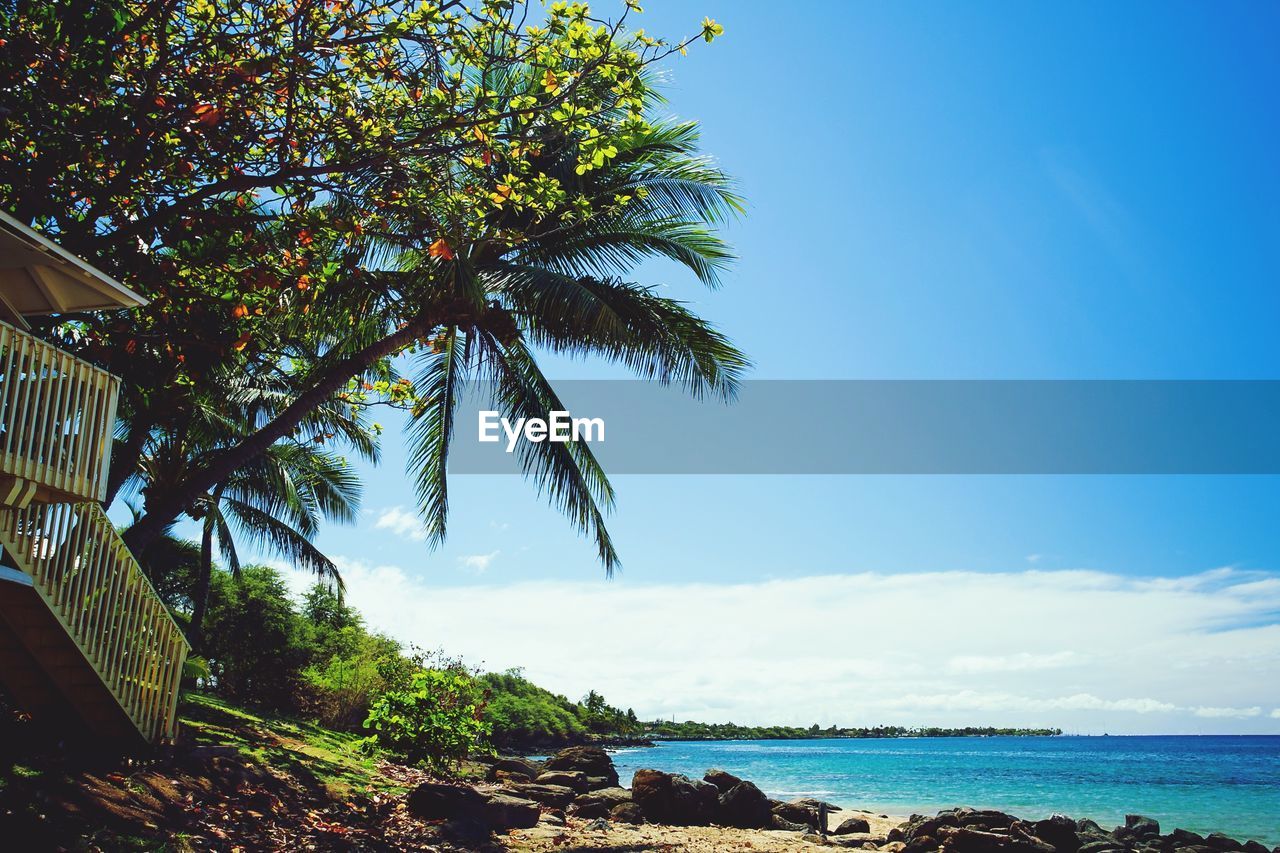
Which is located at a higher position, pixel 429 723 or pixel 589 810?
pixel 429 723

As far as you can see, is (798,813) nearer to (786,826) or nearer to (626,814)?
(786,826)

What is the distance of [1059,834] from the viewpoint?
16.2 m

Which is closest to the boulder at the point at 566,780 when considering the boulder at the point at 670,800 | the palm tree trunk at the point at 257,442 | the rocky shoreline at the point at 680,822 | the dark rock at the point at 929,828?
the rocky shoreline at the point at 680,822

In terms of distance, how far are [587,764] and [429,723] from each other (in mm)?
6694

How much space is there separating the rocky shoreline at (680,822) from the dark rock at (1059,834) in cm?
2

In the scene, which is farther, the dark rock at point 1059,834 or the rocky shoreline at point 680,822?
the dark rock at point 1059,834

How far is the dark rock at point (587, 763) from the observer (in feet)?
64.6

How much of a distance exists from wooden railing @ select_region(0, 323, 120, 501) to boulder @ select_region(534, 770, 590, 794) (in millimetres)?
11565

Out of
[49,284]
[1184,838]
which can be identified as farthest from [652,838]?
[1184,838]

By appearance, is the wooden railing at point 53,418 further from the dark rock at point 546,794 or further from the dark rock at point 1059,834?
the dark rock at point 1059,834

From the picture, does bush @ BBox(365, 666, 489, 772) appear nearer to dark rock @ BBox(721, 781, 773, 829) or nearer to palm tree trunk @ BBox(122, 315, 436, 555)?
palm tree trunk @ BBox(122, 315, 436, 555)

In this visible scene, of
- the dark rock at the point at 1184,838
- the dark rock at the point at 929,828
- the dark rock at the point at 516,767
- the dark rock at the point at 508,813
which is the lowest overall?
the dark rock at the point at 1184,838

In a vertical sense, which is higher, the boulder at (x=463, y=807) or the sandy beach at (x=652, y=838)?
the boulder at (x=463, y=807)

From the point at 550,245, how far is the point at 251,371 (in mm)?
7737
